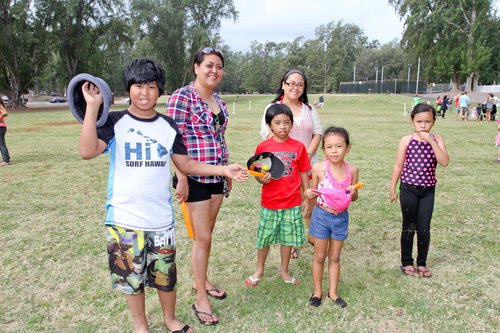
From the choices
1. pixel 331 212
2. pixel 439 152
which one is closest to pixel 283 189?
pixel 331 212

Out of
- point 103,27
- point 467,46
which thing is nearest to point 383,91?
point 467,46

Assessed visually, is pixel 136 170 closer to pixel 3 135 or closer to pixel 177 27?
pixel 3 135

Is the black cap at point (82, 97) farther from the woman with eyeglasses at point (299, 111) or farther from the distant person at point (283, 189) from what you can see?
the woman with eyeglasses at point (299, 111)

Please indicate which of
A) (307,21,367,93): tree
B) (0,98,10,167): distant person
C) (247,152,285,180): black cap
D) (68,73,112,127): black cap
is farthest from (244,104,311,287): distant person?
(307,21,367,93): tree

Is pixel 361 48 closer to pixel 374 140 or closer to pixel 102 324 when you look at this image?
pixel 374 140

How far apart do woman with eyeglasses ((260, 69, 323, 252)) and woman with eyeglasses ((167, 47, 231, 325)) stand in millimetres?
904

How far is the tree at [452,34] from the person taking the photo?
41.9 m

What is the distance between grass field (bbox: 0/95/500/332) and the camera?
2965 mm

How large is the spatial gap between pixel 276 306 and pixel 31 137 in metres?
13.7

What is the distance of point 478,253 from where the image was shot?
4.17 metres

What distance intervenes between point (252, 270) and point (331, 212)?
118cm

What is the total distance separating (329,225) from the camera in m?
3.08

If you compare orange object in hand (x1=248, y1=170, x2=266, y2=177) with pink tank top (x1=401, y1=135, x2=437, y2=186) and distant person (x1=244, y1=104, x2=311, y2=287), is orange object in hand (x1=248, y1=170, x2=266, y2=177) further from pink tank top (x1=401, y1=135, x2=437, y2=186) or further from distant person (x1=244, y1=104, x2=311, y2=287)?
pink tank top (x1=401, y1=135, x2=437, y2=186)

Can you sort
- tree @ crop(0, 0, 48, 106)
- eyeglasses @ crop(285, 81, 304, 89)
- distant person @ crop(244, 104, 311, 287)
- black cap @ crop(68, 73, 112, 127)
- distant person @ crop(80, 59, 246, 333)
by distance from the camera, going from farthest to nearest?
1. tree @ crop(0, 0, 48, 106)
2. eyeglasses @ crop(285, 81, 304, 89)
3. distant person @ crop(244, 104, 311, 287)
4. distant person @ crop(80, 59, 246, 333)
5. black cap @ crop(68, 73, 112, 127)
